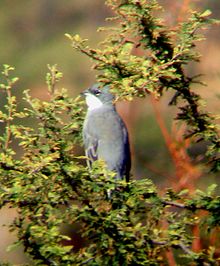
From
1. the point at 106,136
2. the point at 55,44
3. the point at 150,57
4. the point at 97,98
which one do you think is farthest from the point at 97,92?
the point at 55,44

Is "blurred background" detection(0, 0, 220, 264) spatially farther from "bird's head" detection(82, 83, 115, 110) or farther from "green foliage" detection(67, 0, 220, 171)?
"green foliage" detection(67, 0, 220, 171)

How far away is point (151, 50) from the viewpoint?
4.05 meters

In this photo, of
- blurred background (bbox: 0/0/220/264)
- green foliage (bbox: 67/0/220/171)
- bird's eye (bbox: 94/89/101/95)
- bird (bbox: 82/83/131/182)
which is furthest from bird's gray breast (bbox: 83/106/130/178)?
blurred background (bbox: 0/0/220/264)

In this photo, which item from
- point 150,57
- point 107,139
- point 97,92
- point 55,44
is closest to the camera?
point 150,57

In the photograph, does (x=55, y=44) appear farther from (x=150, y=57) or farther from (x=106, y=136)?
(x=150, y=57)

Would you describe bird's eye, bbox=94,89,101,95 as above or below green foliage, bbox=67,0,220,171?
above

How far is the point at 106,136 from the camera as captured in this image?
5859 mm

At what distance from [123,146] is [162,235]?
61.7 inches

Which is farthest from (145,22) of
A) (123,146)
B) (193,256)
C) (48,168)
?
(123,146)

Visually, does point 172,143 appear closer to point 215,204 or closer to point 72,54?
point 215,204

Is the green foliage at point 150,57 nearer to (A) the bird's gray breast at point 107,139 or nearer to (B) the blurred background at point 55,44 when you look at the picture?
(A) the bird's gray breast at point 107,139

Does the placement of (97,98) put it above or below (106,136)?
above

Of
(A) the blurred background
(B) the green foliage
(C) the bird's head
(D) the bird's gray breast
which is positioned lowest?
(B) the green foliage

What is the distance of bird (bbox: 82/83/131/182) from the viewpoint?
5448 mm
